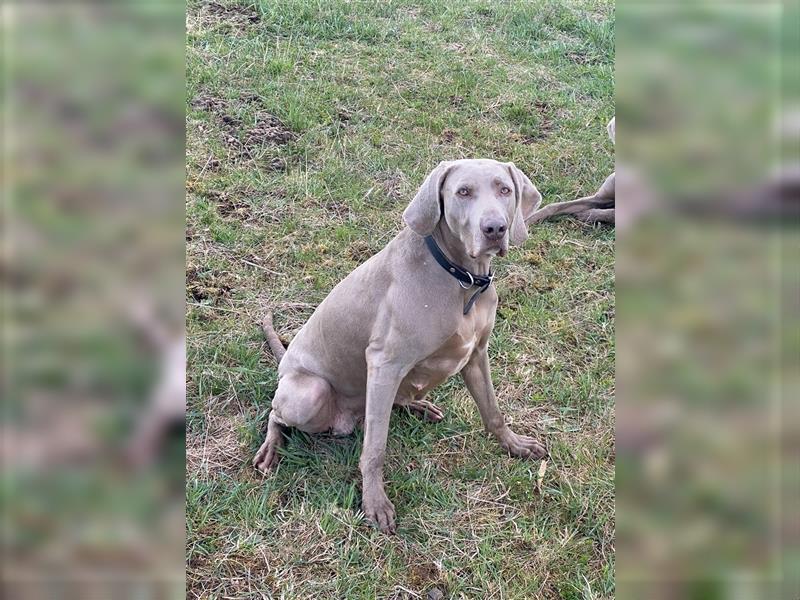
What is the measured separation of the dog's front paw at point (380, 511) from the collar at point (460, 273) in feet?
3.13

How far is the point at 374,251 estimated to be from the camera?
4895mm

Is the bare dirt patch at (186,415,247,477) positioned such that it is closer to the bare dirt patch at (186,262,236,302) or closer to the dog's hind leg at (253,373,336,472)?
the dog's hind leg at (253,373,336,472)

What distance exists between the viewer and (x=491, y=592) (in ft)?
9.18

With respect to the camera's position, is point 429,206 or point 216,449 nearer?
point 429,206

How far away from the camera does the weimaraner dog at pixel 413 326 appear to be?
280 cm

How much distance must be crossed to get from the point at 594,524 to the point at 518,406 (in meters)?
0.88

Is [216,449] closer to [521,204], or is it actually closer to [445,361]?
[445,361]

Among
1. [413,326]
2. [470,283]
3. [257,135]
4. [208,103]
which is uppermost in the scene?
[208,103]
